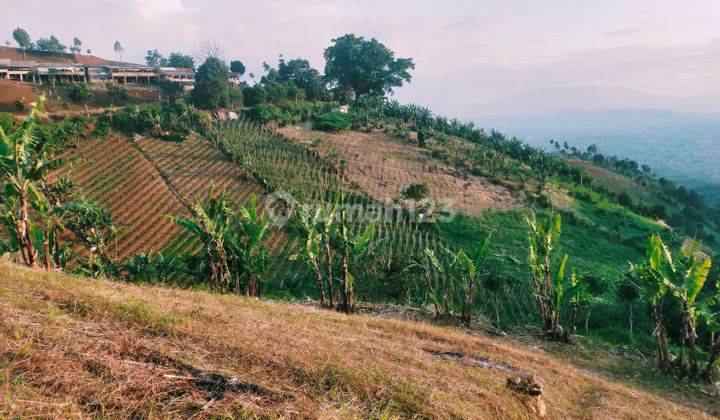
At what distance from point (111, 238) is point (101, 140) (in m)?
17.4

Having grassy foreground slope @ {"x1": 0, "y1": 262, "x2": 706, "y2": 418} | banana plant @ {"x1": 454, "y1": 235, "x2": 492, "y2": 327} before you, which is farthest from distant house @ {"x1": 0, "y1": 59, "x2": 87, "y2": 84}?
grassy foreground slope @ {"x1": 0, "y1": 262, "x2": 706, "y2": 418}

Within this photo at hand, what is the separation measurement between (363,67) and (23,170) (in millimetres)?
68545

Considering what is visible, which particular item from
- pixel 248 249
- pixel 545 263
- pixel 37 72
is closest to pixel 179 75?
pixel 37 72

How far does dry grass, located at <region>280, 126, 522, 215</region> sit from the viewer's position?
3916cm

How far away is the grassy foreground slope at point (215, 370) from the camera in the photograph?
572cm

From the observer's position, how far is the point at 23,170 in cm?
1236

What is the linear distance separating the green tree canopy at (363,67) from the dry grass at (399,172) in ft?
80.3

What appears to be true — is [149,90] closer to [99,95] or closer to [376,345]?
[99,95]

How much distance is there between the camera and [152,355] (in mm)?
6691

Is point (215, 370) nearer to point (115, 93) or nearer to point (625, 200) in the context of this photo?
point (625, 200)

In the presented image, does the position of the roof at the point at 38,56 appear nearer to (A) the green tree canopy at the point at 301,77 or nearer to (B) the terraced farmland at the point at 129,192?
(A) the green tree canopy at the point at 301,77

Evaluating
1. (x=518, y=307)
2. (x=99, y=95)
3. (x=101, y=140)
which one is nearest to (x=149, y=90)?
(x=99, y=95)

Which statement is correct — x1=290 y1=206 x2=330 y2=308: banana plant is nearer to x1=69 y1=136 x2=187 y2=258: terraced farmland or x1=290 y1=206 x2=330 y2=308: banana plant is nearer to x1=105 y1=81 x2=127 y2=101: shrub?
x1=69 y1=136 x2=187 y2=258: terraced farmland

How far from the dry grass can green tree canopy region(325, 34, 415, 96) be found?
964 inches
